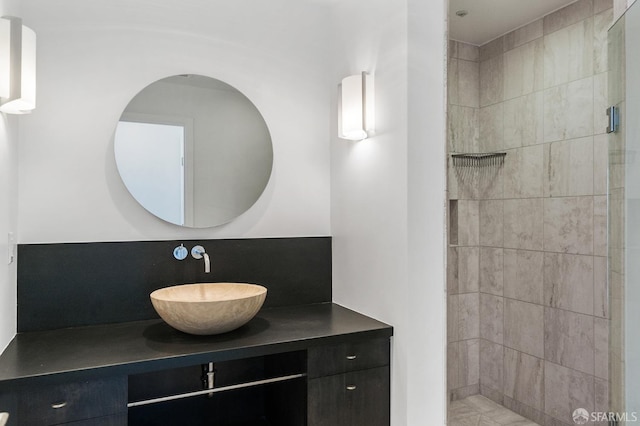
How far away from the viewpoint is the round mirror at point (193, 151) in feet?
6.96

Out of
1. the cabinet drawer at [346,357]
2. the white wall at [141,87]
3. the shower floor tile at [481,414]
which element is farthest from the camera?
the shower floor tile at [481,414]

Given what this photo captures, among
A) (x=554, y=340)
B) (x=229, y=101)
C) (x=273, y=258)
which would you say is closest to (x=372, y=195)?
(x=273, y=258)

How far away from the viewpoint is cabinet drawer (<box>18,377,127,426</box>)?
1.45m

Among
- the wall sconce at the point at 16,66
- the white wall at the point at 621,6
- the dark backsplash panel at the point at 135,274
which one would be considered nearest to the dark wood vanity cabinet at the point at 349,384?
the dark backsplash panel at the point at 135,274

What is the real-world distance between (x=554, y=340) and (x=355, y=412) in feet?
5.31

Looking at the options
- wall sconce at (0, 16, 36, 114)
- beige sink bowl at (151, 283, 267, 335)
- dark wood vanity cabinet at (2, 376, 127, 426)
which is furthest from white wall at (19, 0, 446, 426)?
dark wood vanity cabinet at (2, 376, 127, 426)

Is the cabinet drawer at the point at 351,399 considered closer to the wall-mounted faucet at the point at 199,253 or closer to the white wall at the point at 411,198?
the white wall at the point at 411,198

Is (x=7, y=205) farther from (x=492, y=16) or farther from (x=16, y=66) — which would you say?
(x=492, y=16)

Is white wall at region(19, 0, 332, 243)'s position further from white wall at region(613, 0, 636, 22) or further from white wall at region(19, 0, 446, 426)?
white wall at region(613, 0, 636, 22)

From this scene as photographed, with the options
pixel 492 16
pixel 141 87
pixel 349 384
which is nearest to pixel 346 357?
pixel 349 384

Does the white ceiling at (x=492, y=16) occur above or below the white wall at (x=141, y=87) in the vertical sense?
above

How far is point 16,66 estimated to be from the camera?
1569 mm

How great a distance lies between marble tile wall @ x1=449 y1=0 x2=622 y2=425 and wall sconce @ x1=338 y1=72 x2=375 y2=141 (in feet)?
4.52

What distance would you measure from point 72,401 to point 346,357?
1.03 meters
